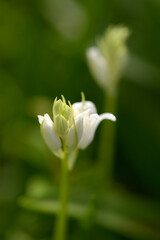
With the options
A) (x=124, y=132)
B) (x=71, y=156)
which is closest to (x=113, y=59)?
(x=124, y=132)

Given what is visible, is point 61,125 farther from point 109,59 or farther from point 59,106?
point 109,59

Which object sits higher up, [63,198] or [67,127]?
[67,127]

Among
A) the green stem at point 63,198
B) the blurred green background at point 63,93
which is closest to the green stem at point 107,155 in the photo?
the blurred green background at point 63,93

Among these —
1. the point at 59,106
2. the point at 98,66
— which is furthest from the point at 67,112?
the point at 98,66

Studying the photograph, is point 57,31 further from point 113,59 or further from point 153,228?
point 153,228

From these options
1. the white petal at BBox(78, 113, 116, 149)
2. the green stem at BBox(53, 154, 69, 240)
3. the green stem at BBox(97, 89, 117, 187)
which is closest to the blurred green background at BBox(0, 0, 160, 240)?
the green stem at BBox(97, 89, 117, 187)

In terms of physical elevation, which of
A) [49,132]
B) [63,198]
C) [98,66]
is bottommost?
[63,198]
